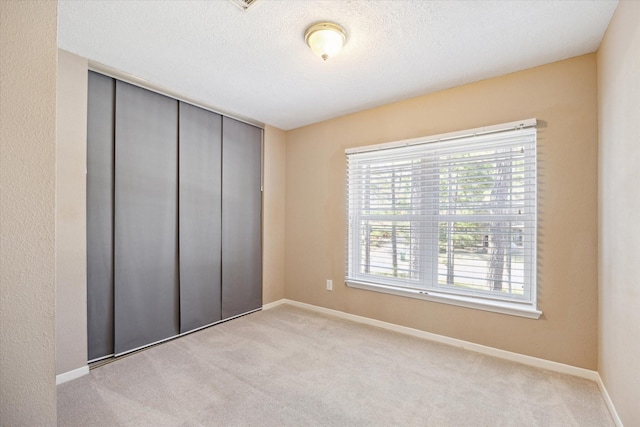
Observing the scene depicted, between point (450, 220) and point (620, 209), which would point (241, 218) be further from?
point (620, 209)

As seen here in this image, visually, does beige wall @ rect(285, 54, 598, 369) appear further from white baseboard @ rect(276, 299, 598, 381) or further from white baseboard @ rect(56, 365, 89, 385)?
white baseboard @ rect(56, 365, 89, 385)

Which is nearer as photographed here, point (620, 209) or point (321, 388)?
point (620, 209)

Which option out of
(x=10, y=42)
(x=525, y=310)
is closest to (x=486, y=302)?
(x=525, y=310)

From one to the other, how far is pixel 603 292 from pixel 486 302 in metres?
0.79

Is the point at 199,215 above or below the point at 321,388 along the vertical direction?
above

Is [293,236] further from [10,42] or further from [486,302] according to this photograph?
[10,42]

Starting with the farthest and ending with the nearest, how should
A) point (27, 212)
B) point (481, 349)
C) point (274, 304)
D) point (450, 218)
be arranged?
point (274, 304)
point (450, 218)
point (481, 349)
point (27, 212)

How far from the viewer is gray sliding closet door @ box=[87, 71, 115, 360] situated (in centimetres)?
235

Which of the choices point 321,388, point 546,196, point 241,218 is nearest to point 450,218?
point 546,196

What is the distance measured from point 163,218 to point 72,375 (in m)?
1.38

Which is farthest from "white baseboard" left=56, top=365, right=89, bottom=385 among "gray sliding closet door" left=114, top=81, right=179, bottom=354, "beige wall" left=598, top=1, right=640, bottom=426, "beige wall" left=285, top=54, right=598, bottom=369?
"beige wall" left=598, top=1, right=640, bottom=426

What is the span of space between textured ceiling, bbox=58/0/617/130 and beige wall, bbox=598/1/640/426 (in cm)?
30

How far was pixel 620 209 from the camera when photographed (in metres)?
1.68

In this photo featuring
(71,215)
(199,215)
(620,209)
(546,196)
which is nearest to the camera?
(620,209)
